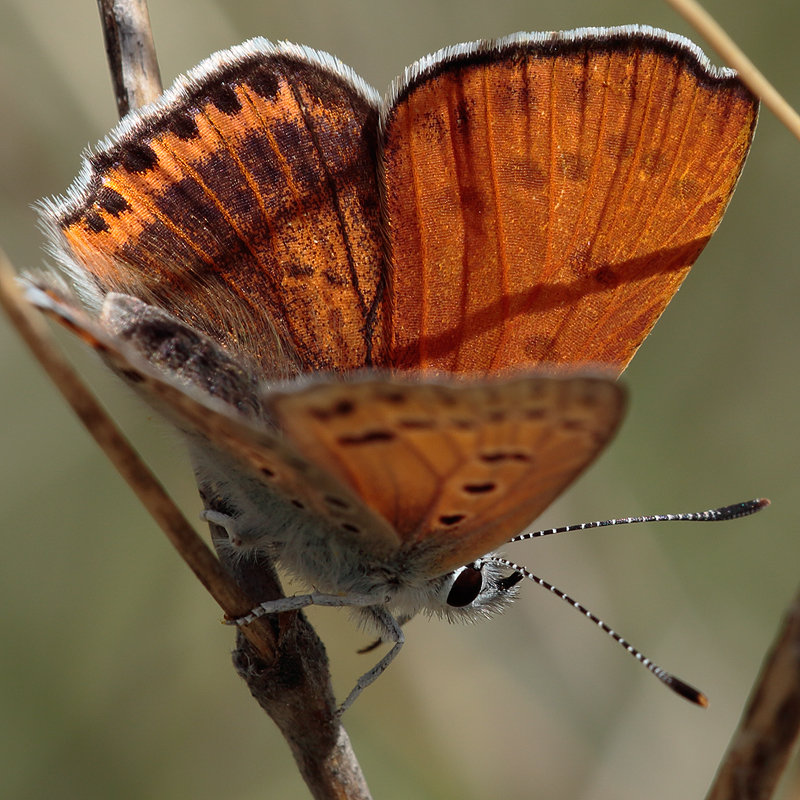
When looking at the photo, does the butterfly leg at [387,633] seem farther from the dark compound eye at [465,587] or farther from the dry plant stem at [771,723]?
the dry plant stem at [771,723]

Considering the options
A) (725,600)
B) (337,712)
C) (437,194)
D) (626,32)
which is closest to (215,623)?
(337,712)

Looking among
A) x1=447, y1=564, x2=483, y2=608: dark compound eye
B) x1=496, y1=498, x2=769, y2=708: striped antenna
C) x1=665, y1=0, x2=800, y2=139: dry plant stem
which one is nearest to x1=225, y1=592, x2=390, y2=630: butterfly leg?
x1=447, y1=564, x2=483, y2=608: dark compound eye

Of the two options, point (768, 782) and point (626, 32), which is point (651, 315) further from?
point (768, 782)

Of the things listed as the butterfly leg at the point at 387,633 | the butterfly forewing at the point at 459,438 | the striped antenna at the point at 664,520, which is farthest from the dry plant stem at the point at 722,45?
the butterfly leg at the point at 387,633

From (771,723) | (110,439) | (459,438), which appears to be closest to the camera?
(771,723)

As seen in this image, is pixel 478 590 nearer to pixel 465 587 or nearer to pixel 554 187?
pixel 465 587

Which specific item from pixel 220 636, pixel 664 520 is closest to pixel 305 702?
pixel 664 520
